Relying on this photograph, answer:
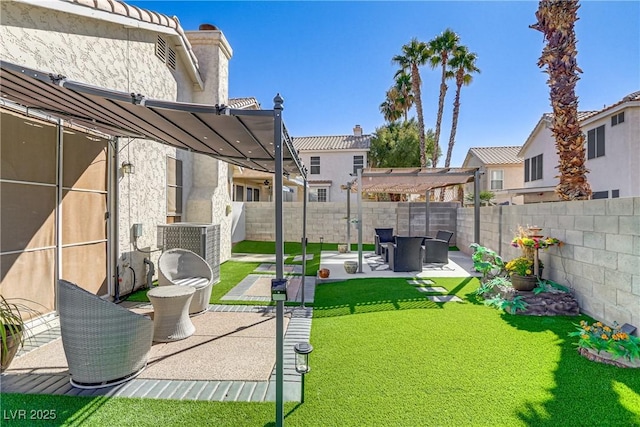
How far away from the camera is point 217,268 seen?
25.5 ft

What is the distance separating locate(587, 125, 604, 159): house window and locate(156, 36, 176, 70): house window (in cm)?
1695

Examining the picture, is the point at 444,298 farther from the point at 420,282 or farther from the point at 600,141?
the point at 600,141

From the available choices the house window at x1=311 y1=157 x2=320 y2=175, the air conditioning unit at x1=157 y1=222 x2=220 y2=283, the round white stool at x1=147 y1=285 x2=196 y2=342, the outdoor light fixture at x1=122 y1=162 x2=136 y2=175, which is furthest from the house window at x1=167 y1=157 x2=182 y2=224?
the house window at x1=311 y1=157 x2=320 y2=175

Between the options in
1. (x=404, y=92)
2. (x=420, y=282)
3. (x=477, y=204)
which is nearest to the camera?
(x=420, y=282)

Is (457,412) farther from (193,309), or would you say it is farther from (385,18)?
(385,18)

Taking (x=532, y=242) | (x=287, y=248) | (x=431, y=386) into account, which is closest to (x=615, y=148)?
(x=532, y=242)

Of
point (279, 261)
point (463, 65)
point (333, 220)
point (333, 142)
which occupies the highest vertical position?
point (463, 65)

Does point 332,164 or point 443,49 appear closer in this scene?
point 443,49

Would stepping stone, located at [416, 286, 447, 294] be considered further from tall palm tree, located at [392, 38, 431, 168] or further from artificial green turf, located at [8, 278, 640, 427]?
tall palm tree, located at [392, 38, 431, 168]

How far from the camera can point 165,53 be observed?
25.7ft

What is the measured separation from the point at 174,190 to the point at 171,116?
223 inches

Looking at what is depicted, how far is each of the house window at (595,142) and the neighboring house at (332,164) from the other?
538 inches

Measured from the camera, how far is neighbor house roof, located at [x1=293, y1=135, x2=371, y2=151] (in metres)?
25.2

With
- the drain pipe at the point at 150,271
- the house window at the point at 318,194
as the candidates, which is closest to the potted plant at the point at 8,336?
the drain pipe at the point at 150,271
